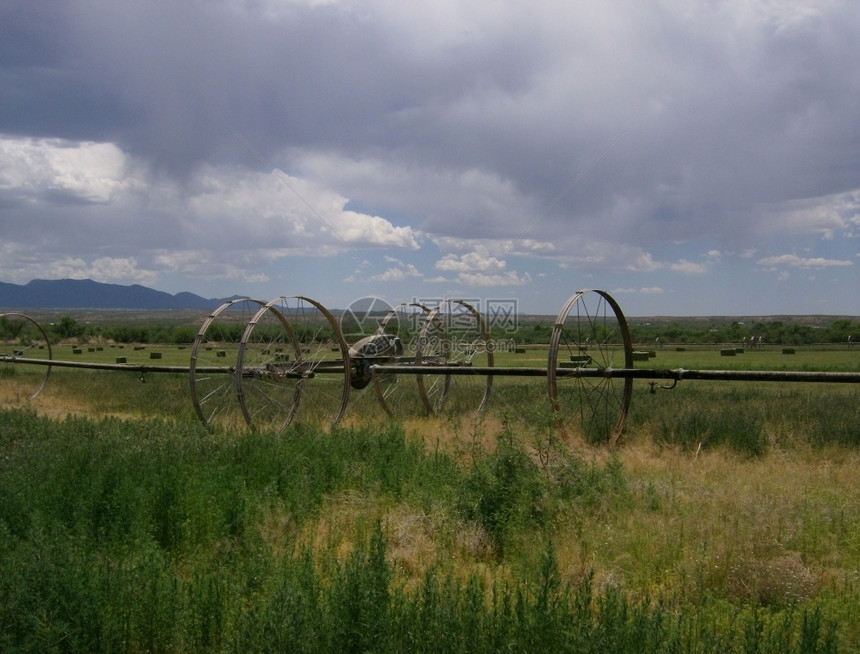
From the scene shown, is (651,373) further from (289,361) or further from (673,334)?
(673,334)

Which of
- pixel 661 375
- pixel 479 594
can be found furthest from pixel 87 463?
pixel 661 375

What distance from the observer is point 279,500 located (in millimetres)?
7289

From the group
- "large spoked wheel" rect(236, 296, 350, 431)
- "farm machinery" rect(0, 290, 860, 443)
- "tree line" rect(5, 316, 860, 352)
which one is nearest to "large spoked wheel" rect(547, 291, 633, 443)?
"farm machinery" rect(0, 290, 860, 443)

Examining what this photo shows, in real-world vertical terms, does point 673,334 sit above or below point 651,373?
below

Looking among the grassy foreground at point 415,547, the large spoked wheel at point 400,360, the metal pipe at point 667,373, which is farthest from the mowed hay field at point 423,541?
the large spoked wheel at point 400,360

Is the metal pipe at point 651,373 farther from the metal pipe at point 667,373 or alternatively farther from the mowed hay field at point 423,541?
the mowed hay field at point 423,541

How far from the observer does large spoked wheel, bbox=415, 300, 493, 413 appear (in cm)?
1511

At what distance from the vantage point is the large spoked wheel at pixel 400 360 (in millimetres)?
14297

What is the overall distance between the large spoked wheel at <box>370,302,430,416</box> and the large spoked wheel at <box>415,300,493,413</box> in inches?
12.0

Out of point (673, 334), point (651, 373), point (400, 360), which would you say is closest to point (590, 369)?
point (651, 373)

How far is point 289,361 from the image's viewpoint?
12930mm

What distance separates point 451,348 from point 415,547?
9.81 m

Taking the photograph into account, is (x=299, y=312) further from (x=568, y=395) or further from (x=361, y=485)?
(x=568, y=395)

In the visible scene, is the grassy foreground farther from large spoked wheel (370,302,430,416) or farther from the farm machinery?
large spoked wheel (370,302,430,416)
